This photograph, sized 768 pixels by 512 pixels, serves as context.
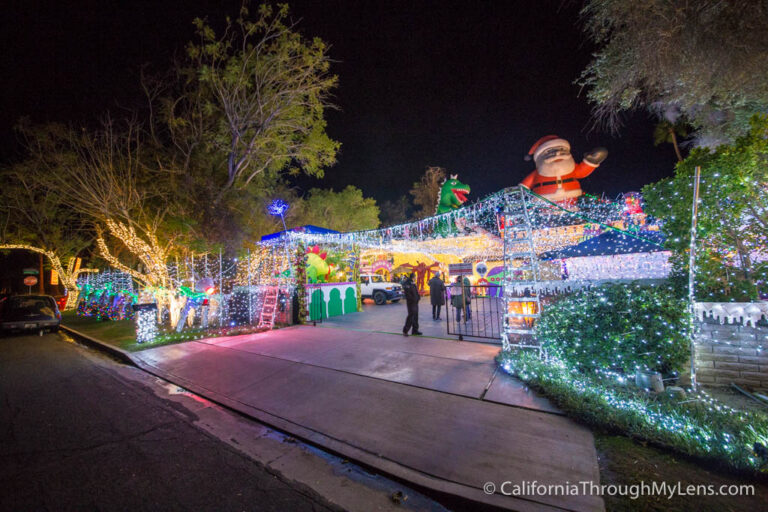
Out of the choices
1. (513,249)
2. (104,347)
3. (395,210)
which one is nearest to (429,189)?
(395,210)

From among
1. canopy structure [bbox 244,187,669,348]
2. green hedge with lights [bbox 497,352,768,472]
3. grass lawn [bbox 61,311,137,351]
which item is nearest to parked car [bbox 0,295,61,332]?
grass lawn [bbox 61,311,137,351]

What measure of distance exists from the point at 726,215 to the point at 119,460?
8120 millimetres

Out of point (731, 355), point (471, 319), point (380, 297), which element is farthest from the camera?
point (380, 297)

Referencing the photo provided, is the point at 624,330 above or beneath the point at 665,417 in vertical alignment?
above

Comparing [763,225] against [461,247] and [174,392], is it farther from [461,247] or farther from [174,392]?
[461,247]

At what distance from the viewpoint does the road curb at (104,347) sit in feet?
23.0

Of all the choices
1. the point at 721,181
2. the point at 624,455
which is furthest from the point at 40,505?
the point at 721,181

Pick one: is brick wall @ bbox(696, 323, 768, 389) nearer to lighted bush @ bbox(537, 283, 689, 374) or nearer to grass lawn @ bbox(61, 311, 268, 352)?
lighted bush @ bbox(537, 283, 689, 374)

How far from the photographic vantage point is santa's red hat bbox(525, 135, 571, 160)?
17.3 m

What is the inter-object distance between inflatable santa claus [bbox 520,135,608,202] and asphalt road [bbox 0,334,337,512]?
19049 mm

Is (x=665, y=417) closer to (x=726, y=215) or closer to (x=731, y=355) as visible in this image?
(x=731, y=355)

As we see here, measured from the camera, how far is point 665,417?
3154mm

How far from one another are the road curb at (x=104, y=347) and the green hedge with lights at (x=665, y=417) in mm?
8195

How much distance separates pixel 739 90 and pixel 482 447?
22.7 feet
